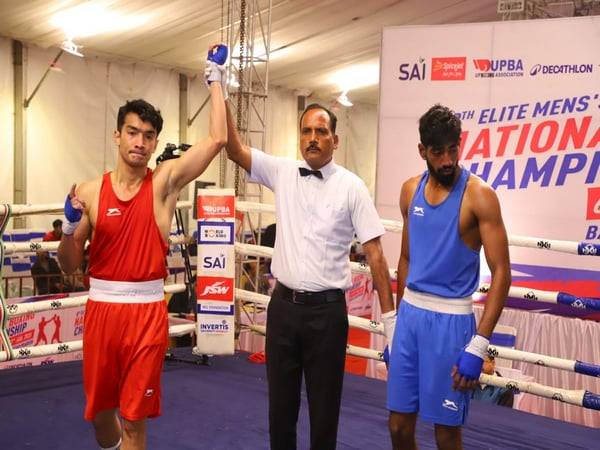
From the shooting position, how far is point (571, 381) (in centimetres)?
561

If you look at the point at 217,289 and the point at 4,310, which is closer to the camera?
the point at 4,310

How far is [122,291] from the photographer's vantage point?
2.66m

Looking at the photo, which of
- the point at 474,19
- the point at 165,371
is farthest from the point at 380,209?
the point at 474,19

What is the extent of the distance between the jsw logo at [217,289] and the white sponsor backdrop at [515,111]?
2.27m

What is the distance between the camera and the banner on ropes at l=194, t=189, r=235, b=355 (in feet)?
16.3

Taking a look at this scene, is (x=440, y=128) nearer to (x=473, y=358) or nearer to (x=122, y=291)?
Answer: (x=473, y=358)

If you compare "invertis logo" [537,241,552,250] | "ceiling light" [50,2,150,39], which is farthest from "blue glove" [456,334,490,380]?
"ceiling light" [50,2,150,39]

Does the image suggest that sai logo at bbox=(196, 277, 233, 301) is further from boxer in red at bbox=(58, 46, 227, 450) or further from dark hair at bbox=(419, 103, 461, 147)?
dark hair at bbox=(419, 103, 461, 147)

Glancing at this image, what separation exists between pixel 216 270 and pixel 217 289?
0.14 metres

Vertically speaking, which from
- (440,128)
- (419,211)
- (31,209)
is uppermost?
(440,128)

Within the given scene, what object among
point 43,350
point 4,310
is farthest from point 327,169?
point 43,350

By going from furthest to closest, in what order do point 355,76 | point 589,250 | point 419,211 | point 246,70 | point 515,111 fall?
1. point 355,76
2. point 246,70
3. point 515,111
4. point 589,250
5. point 419,211

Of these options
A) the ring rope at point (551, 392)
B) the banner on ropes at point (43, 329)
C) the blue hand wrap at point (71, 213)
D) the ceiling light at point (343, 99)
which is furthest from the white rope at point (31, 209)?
the ceiling light at point (343, 99)

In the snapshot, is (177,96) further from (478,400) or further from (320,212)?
(320,212)
